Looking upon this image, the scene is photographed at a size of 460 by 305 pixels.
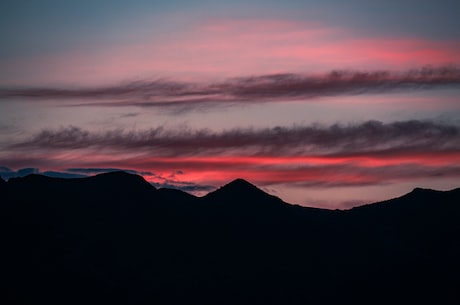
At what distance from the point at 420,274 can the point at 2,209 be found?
96300mm

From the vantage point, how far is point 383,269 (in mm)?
199500

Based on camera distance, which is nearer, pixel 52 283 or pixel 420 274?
pixel 52 283

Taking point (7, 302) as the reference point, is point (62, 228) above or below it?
above

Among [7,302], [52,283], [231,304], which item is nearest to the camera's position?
[7,302]

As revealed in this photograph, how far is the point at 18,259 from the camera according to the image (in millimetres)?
179500

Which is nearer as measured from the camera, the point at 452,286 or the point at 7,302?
the point at 7,302

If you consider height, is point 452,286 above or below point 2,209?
below

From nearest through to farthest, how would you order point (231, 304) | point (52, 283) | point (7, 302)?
1. point (7, 302)
2. point (52, 283)
3. point (231, 304)

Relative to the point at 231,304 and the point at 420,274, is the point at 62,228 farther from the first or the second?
the point at 420,274

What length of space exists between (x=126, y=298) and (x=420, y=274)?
66621 mm

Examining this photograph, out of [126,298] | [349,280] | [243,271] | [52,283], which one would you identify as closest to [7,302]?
[52,283]

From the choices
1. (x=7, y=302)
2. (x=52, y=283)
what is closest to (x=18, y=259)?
(x=52, y=283)

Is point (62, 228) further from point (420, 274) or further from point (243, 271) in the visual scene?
point (420, 274)

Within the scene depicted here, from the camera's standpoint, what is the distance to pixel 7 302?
518 ft
